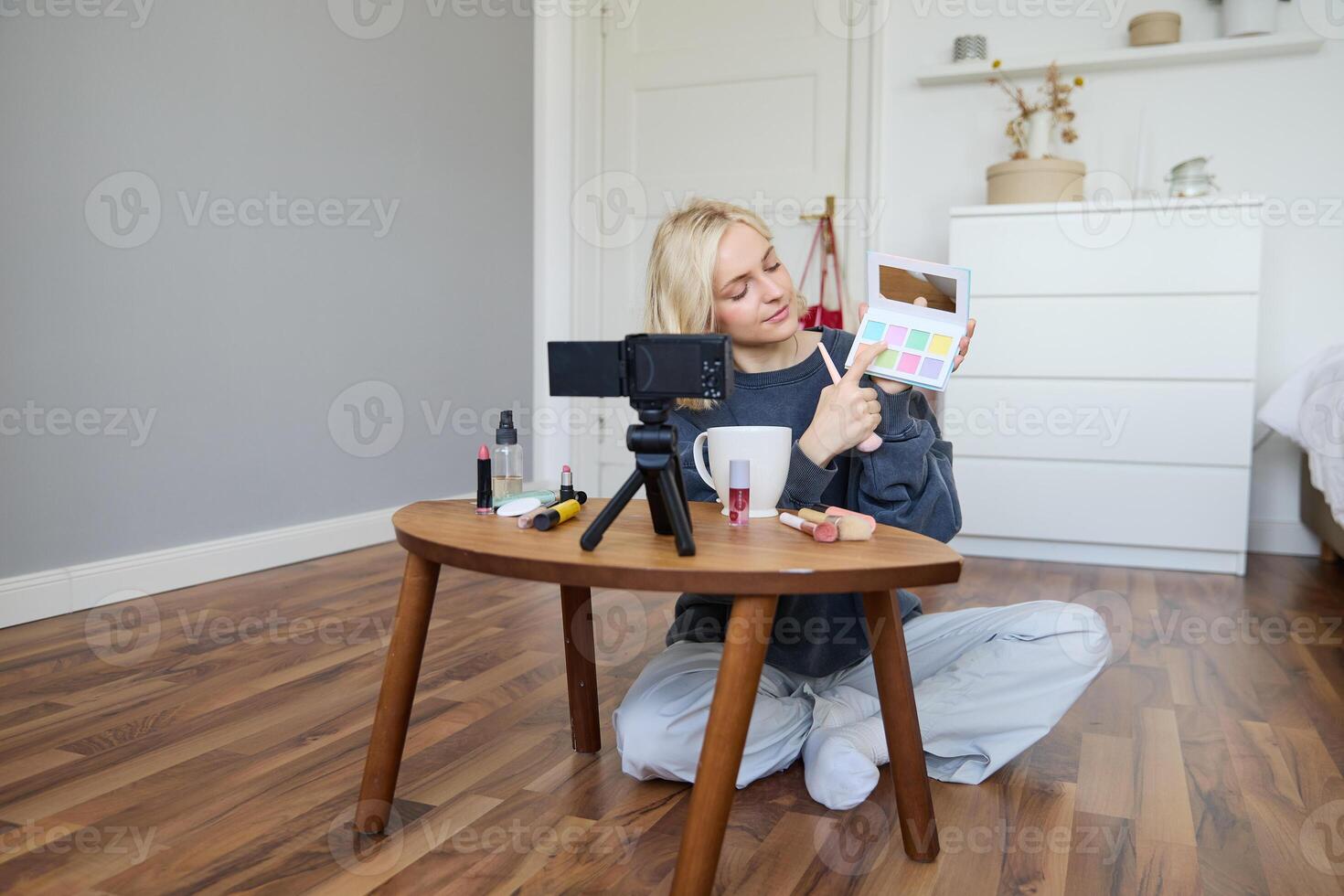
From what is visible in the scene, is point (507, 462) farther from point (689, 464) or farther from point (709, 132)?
point (709, 132)

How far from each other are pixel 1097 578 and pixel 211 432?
7.58 feet

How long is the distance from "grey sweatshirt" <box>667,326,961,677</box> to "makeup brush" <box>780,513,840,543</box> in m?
0.14

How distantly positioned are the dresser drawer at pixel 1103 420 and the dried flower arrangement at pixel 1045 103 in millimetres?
758

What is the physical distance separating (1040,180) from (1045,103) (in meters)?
0.42

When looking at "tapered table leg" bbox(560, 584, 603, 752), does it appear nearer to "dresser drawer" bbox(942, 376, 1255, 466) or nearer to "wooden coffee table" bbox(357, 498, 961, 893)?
"wooden coffee table" bbox(357, 498, 961, 893)

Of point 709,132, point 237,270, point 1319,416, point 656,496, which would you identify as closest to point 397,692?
point 656,496

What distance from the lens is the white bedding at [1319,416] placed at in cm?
227

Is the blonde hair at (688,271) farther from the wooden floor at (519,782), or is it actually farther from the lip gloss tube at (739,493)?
the wooden floor at (519,782)

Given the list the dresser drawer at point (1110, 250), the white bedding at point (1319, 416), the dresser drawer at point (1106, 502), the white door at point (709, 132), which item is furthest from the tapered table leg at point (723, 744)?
the white door at point (709, 132)

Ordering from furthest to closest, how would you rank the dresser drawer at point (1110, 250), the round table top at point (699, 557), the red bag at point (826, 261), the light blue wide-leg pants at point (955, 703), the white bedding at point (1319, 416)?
the red bag at point (826, 261), the dresser drawer at point (1110, 250), the white bedding at point (1319, 416), the light blue wide-leg pants at point (955, 703), the round table top at point (699, 557)

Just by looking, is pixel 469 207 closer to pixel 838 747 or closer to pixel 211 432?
pixel 211 432

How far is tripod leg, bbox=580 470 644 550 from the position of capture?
0.89 metres

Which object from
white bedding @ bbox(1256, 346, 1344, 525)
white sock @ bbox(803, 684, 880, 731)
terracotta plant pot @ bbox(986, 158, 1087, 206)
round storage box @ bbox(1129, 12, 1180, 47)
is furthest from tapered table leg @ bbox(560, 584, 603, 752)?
round storage box @ bbox(1129, 12, 1180, 47)

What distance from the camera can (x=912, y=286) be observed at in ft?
3.77
